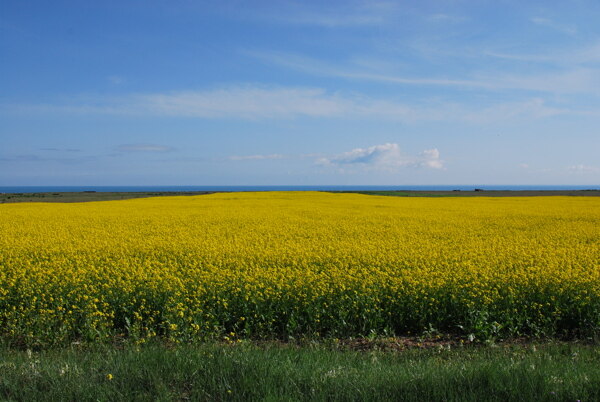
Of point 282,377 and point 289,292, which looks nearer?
point 282,377

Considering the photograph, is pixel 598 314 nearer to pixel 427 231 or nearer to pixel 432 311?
pixel 432 311

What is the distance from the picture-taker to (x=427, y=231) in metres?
14.5

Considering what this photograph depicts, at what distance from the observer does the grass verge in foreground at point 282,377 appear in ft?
12.4

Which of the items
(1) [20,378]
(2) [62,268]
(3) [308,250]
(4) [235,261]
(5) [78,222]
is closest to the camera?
(1) [20,378]

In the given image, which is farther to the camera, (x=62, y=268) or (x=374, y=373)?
(x=62, y=268)

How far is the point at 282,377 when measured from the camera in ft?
13.2

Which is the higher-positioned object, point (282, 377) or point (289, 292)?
point (289, 292)

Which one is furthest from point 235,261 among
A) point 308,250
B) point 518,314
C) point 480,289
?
point 518,314

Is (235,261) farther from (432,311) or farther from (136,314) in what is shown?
(432,311)

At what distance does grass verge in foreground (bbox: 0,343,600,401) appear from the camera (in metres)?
3.79

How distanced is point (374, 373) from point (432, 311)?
9.09 feet

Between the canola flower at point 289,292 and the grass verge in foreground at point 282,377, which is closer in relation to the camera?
the grass verge in foreground at point 282,377

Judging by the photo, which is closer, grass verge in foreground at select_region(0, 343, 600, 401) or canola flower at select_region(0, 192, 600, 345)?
grass verge in foreground at select_region(0, 343, 600, 401)

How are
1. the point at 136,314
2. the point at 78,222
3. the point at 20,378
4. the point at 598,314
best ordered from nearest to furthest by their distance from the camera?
the point at 20,378
the point at 136,314
the point at 598,314
the point at 78,222
